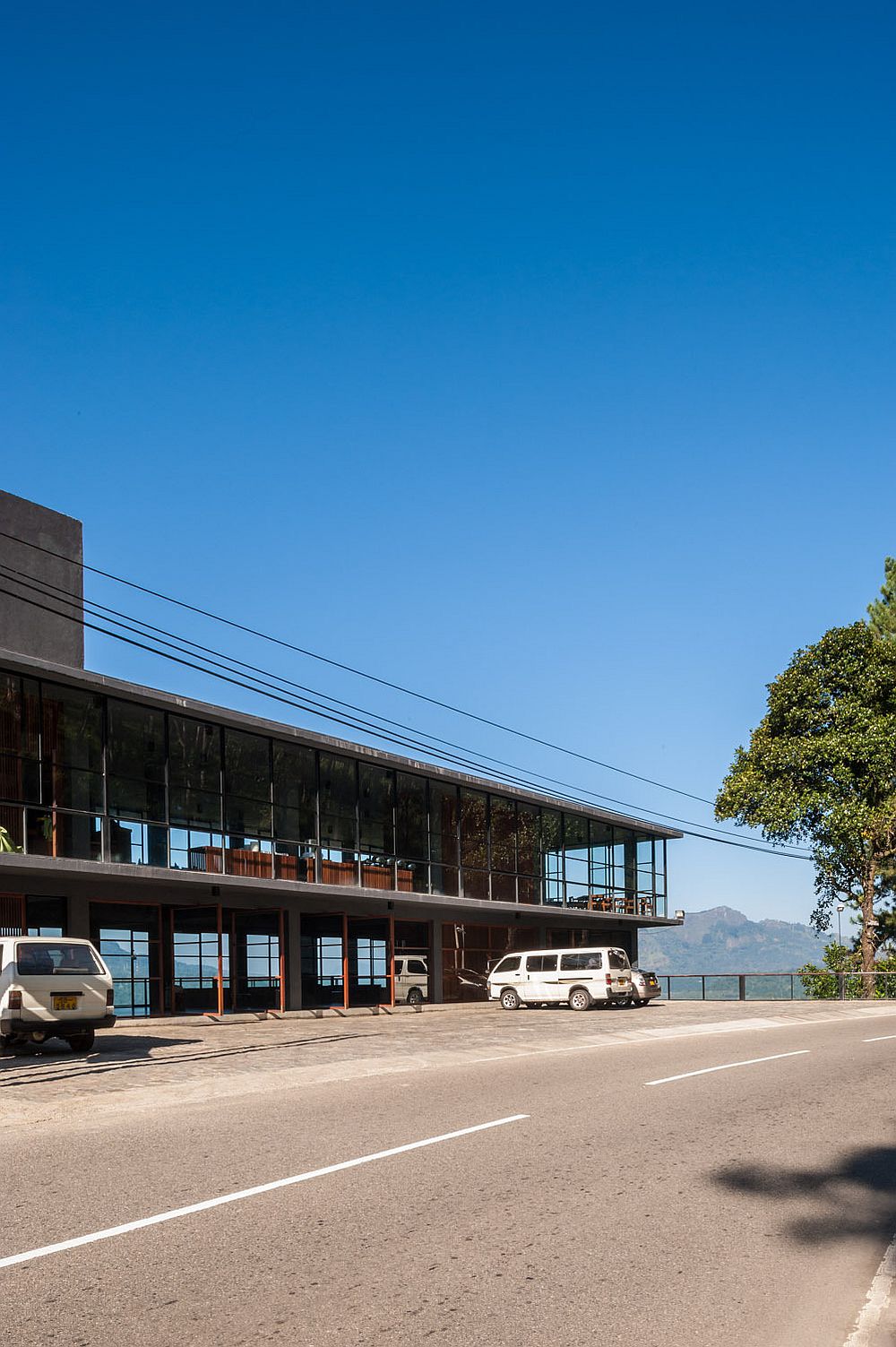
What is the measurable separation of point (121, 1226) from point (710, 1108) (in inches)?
279

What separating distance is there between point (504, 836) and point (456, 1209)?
1370 inches

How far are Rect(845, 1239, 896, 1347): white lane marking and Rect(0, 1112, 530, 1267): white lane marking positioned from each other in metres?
3.96

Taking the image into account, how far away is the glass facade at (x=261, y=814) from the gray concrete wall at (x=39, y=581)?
357 centimetres

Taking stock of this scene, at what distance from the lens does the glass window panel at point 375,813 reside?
132ft

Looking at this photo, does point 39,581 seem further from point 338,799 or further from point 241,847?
point 338,799

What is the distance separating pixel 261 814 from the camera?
40.6m

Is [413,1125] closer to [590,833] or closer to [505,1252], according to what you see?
[505,1252]

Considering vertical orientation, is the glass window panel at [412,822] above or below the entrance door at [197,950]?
above

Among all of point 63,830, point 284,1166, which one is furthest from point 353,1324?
point 63,830

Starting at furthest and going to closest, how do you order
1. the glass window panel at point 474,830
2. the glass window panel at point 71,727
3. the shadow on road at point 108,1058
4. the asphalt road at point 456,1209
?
1. the glass window panel at point 474,830
2. the glass window panel at point 71,727
3. the shadow on road at point 108,1058
4. the asphalt road at point 456,1209

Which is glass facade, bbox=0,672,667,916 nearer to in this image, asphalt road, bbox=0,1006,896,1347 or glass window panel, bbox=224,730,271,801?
glass window panel, bbox=224,730,271,801

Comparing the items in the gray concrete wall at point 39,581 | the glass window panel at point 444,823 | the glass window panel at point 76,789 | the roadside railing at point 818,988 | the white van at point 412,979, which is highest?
the gray concrete wall at point 39,581

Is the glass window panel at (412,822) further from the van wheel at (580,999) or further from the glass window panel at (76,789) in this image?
the glass window panel at (76,789)

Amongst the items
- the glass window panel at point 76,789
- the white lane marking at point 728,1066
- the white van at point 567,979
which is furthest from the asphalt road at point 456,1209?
the white van at point 567,979
